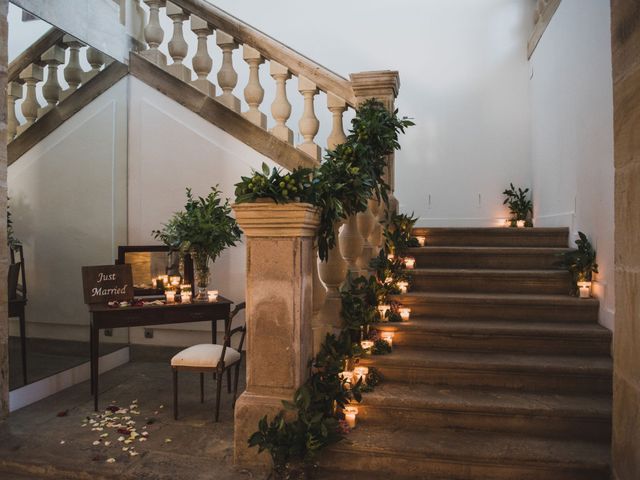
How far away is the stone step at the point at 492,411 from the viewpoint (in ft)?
8.96

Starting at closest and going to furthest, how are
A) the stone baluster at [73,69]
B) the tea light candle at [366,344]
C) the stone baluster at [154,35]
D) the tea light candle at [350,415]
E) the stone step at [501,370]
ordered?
the tea light candle at [350,415] < the stone step at [501,370] < the tea light candle at [366,344] < the stone baluster at [73,69] < the stone baluster at [154,35]

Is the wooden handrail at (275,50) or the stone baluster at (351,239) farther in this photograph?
the wooden handrail at (275,50)

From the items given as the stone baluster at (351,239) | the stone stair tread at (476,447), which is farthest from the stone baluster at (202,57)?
the stone stair tread at (476,447)

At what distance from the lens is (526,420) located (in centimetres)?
278

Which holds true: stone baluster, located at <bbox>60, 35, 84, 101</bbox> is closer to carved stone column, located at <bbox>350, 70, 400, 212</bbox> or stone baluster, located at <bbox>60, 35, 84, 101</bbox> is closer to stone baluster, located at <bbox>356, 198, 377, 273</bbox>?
carved stone column, located at <bbox>350, 70, 400, 212</bbox>

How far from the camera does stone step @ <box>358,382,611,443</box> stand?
2732mm

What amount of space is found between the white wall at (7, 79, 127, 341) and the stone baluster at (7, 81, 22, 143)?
0.21 m

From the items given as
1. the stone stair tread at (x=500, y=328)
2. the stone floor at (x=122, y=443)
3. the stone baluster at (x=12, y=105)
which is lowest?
the stone floor at (x=122, y=443)

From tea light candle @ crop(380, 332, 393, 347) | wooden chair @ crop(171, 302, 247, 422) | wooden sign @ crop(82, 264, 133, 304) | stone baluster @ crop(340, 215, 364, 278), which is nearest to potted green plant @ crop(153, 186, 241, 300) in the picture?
wooden sign @ crop(82, 264, 133, 304)

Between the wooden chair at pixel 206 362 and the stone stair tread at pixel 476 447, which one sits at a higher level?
the wooden chair at pixel 206 362

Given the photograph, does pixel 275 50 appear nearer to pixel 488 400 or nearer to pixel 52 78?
pixel 52 78

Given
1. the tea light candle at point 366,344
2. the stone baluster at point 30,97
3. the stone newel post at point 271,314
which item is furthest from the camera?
the stone baluster at point 30,97

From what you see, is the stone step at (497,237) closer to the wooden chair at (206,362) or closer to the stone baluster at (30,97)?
the wooden chair at (206,362)

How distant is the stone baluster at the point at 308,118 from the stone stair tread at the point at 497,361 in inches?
78.5
